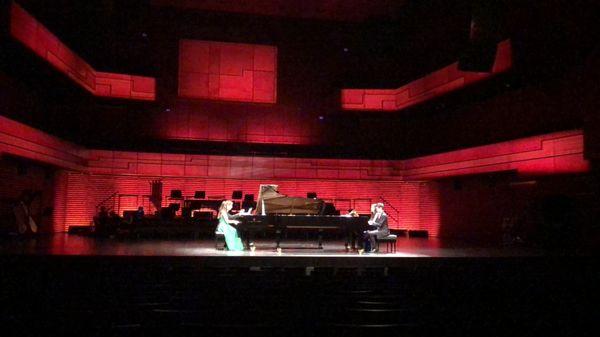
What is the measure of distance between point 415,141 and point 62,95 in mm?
11545

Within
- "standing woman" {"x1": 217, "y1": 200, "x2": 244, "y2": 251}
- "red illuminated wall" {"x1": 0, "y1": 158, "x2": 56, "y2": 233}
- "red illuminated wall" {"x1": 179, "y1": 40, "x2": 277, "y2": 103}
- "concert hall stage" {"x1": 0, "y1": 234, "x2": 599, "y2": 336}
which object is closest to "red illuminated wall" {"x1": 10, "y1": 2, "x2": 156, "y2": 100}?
"red illuminated wall" {"x1": 179, "y1": 40, "x2": 277, "y2": 103}

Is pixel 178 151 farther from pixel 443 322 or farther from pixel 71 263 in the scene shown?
pixel 443 322

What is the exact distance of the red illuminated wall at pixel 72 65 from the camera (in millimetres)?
10680

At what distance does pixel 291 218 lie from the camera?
906 centimetres

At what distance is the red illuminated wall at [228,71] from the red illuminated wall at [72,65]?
1439mm

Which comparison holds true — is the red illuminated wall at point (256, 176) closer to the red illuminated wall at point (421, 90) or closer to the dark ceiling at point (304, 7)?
the red illuminated wall at point (421, 90)

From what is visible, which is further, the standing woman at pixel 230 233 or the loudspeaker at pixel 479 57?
the loudspeaker at pixel 479 57

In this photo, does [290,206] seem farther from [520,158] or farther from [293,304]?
[520,158]

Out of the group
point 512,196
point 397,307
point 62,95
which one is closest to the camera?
point 397,307

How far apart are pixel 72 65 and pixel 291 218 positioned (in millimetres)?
8415

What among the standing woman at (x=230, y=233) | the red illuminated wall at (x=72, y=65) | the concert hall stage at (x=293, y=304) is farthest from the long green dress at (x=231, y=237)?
the red illuminated wall at (x=72, y=65)

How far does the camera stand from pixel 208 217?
44.6 feet

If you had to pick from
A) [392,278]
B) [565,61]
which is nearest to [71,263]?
[392,278]

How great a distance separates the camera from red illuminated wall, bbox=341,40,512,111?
1152 centimetres
